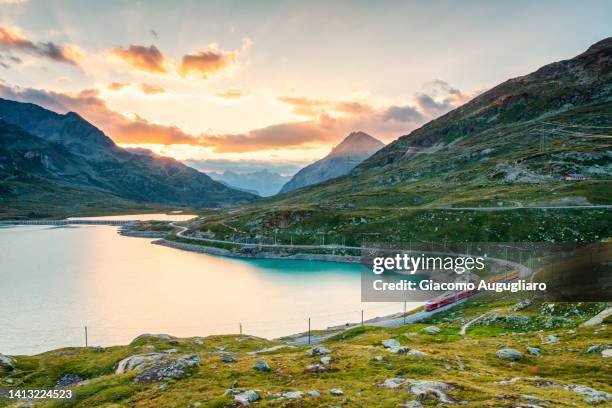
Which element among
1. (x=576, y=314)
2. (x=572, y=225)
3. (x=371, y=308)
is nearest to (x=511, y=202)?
(x=572, y=225)

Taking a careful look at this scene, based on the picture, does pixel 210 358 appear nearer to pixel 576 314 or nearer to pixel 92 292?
pixel 576 314

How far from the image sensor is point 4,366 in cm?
4450

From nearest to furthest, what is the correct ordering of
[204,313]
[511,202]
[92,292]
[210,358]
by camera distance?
[210,358], [204,313], [92,292], [511,202]

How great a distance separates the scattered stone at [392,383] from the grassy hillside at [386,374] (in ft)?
0.48

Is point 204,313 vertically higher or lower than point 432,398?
lower

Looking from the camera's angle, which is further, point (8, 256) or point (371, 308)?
point (8, 256)

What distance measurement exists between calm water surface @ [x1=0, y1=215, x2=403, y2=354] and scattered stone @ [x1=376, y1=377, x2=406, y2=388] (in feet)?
175

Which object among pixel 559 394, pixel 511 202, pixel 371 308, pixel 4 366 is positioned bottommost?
pixel 371 308

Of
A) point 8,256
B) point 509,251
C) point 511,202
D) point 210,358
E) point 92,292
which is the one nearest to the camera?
point 210,358

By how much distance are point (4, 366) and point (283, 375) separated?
35134 mm

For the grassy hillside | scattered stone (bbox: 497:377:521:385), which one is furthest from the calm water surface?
scattered stone (bbox: 497:377:521:385)

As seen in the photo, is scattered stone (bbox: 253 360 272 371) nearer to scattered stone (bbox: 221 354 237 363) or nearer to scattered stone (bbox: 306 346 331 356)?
scattered stone (bbox: 221 354 237 363)

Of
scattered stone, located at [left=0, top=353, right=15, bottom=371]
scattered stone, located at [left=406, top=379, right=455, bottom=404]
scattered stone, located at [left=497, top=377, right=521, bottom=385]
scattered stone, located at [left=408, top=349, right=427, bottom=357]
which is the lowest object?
scattered stone, located at [left=0, top=353, right=15, bottom=371]

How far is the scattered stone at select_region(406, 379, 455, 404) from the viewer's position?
2463 centimetres
